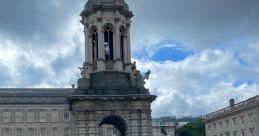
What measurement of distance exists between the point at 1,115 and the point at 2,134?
13.3ft

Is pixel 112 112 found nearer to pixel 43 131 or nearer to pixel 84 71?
pixel 84 71

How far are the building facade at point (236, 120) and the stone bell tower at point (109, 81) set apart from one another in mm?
43987

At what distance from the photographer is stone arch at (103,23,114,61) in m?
36.1

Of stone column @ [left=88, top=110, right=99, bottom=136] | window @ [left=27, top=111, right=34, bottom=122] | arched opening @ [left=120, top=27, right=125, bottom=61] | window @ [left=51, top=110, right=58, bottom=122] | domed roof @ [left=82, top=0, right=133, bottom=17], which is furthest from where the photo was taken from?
window @ [left=51, top=110, right=58, bottom=122]

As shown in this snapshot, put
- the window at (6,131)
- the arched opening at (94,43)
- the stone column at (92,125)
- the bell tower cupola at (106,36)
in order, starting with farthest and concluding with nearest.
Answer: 1. the window at (6,131)
2. the arched opening at (94,43)
3. the bell tower cupola at (106,36)
4. the stone column at (92,125)

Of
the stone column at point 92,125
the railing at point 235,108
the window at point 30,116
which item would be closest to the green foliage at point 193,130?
the railing at point 235,108

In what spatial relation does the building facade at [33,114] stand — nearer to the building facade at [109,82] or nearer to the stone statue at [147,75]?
the building facade at [109,82]

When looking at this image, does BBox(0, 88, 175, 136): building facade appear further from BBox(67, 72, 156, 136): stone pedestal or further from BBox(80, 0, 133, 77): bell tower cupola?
BBox(67, 72, 156, 136): stone pedestal

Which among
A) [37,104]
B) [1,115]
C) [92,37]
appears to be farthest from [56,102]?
[92,37]

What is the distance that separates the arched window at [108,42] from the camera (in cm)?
3622

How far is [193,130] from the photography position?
112 m

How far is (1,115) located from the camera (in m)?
110

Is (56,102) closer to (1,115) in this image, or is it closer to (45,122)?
(45,122)

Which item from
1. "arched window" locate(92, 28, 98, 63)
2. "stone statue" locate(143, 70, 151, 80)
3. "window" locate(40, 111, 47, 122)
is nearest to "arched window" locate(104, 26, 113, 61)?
"arched window" locate(92, 28, 98, 63)
